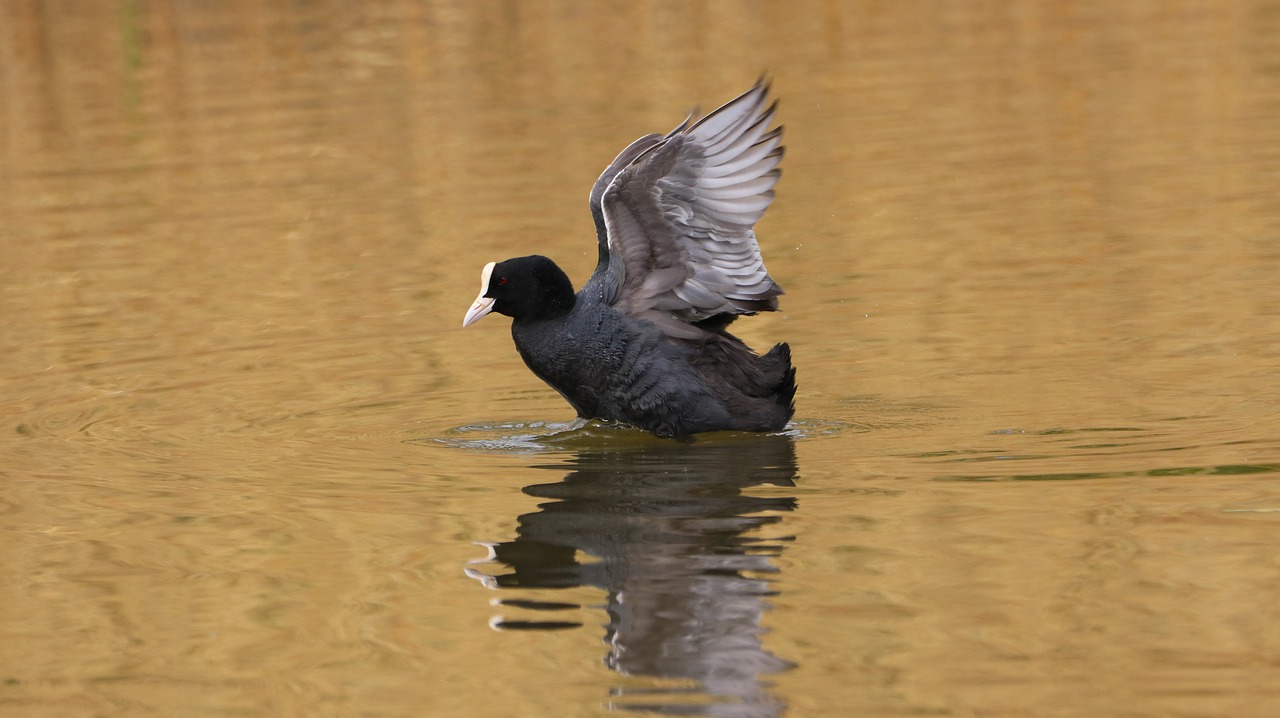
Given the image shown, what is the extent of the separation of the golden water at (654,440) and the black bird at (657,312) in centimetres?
21

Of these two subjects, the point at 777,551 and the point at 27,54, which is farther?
the point at 27,54

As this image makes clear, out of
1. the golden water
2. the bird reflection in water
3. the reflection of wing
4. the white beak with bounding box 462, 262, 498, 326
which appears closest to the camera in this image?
the bird reflection in water

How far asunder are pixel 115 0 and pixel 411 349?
18741 millimetres

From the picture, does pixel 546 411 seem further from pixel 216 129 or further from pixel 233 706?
pixel 216 129

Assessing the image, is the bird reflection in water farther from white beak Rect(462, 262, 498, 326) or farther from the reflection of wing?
white beak Rect(462, 262, 498, 326)

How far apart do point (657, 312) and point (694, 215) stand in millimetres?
496

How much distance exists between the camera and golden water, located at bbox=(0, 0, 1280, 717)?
4.62m

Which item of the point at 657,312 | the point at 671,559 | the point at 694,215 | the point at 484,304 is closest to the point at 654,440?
the point at 657,312

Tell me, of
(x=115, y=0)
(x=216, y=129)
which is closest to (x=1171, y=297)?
(x=216, y=129)

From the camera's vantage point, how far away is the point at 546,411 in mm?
8000

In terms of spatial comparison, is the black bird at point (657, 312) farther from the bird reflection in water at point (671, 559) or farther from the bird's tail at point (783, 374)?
Result: the bird reflection in water at point (671, 559)

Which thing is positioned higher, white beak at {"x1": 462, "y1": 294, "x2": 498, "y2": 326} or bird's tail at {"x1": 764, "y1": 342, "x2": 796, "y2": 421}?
white beak at {"x1": 462, "y1": 294, "x2": 498, "y2": 326}

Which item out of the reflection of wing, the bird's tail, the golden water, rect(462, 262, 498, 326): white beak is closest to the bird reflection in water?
the golden water

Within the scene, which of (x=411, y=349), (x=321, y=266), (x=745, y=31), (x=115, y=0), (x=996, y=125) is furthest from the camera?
(x=115, y=0)
